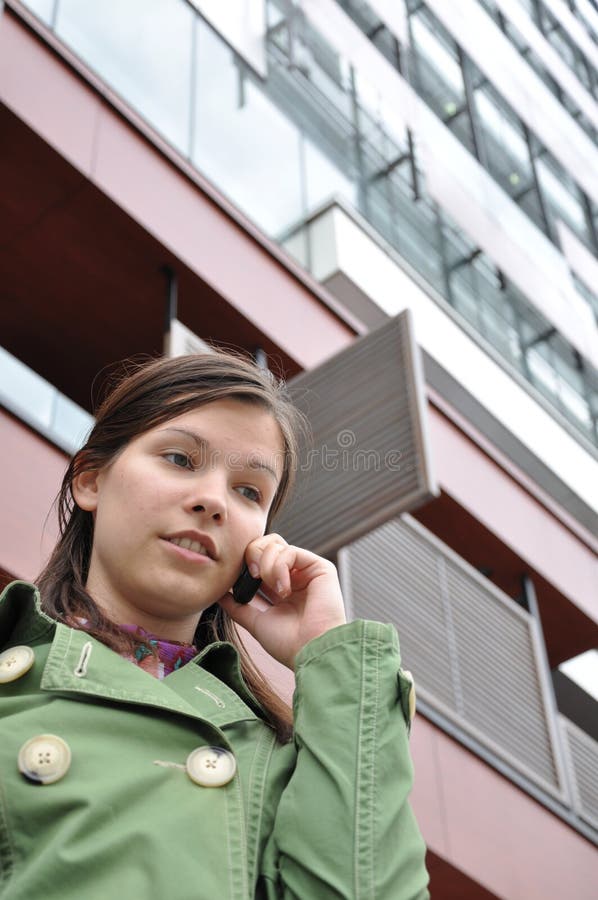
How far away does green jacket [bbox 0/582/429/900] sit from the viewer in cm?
152

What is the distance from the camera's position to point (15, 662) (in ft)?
5.72

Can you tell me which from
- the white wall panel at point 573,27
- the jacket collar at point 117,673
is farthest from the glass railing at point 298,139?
the white wall panel at point 573,27

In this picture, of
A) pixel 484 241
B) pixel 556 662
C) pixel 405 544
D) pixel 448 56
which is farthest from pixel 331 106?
pixel 448 56

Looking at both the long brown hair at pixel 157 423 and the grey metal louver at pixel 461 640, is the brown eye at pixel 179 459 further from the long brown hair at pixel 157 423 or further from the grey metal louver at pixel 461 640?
the grey metal louver at pixel 461 640

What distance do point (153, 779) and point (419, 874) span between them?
0.38 meters

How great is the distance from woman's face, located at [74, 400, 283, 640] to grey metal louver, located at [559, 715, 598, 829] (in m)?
8.35

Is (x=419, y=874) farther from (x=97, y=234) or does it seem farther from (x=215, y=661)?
(x=97, y=234)

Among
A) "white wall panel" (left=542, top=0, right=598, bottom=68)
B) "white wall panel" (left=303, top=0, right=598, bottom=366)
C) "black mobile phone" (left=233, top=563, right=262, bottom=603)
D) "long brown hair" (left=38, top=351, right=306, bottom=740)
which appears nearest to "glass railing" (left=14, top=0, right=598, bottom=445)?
"white wall panel" (left=303, top=0, right=598, bottom=366)

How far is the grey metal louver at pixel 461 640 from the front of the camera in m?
8.79

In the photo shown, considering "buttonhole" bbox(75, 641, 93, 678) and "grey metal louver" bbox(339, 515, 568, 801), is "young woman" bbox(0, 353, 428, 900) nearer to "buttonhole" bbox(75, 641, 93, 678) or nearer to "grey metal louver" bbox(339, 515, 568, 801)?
"buttonhole" bbox(75, 641, 93, 678)

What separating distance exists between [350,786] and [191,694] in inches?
11.6

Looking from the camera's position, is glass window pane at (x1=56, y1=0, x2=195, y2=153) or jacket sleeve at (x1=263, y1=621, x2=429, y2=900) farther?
glass window pane at (x1=56, y1=0, x2=195, y2=153)

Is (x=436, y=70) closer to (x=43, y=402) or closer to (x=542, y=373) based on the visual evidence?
(x=542, y=373)

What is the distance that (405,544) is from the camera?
9.53m
